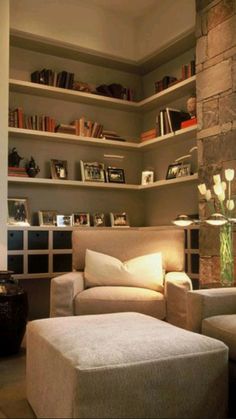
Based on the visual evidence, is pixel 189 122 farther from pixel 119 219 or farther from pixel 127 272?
pixel 127 272

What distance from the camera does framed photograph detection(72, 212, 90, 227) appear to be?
4.42 m

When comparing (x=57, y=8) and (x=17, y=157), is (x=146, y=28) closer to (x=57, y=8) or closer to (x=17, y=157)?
(x=57, y=8)

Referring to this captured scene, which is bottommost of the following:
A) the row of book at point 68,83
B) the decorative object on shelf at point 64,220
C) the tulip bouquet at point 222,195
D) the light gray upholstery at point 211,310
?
the light gray upholstery at point 211,310

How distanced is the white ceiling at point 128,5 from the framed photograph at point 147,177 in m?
1.74

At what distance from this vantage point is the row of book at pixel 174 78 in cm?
403

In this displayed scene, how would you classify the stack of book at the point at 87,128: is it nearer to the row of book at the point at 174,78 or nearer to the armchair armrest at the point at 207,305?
the row of book at the point at 174,78

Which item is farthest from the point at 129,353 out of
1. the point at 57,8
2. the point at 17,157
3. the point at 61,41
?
the point at 57,8

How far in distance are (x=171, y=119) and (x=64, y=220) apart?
149 cm

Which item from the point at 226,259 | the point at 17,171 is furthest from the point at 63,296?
the point at 17,171

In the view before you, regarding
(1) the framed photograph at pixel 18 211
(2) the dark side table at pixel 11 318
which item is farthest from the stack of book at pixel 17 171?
(2) the dark side table at pixel 11 318

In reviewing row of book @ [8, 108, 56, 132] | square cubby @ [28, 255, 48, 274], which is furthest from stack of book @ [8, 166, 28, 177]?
square cubby @ [28, 255, 48, 274]

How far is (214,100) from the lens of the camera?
3627 millimetres

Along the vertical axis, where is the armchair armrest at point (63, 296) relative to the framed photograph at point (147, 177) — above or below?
below

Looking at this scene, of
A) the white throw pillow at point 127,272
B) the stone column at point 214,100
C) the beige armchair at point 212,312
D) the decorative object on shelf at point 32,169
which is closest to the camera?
the beige armchair at point 212,312
